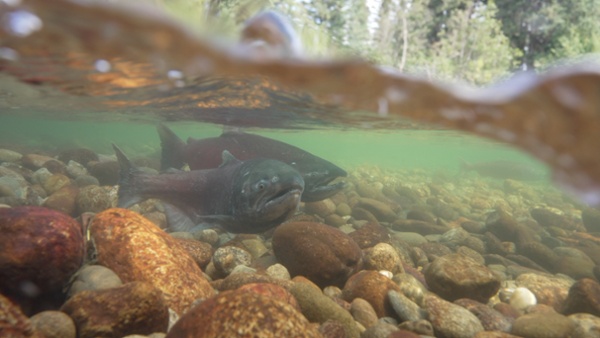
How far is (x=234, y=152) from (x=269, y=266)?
686cm

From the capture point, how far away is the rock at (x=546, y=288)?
6031 mm

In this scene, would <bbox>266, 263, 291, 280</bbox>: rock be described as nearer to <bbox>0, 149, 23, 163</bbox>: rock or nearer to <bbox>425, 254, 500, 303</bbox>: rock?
<bbox>425, 254, 500, 303</bbox>: rock

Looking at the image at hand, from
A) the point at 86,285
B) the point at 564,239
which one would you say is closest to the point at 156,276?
the point at 86,285

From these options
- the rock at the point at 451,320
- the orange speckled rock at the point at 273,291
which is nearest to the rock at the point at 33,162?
the orange speckled rock at the point at 273,291

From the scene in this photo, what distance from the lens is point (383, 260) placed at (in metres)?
6.27

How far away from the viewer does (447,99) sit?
16.4ft

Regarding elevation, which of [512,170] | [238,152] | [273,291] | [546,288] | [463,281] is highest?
[238,152]

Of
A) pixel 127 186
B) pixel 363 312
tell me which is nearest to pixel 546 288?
pixel 363 312

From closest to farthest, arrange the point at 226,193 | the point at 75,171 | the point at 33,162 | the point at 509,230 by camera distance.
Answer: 1. the point at 226,193
2. the point at 509,230
3. the point at 75,171
4. the point at 33,162

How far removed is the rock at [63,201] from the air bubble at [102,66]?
13.2 feet

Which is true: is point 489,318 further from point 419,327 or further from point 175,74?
point 175,74

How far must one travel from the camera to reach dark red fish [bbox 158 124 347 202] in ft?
34.9

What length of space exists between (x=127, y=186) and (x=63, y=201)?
1.87 metres

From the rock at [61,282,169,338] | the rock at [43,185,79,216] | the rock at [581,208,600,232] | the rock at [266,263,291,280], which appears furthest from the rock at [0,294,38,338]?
the rock at [581,208,600,232]
